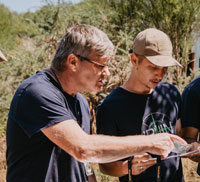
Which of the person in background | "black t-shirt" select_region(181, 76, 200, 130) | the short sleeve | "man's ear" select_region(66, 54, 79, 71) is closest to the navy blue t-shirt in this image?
"black t-shirt" select_region(181, 76, 200, 130)

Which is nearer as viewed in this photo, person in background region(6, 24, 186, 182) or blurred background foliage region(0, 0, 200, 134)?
person in background region(6, 24, 186, 182)

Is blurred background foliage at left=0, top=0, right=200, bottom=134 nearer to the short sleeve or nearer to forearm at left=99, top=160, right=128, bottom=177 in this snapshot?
forearm at left=99, top=160, right=128, bottom=177

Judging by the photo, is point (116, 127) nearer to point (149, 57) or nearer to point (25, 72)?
point (149, 57)

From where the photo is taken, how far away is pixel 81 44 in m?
1.74

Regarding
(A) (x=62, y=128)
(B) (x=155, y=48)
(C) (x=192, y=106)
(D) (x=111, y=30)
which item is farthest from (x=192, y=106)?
(D) (x=111, y=30)

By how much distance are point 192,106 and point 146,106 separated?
382 millimetres

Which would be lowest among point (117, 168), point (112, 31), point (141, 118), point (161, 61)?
point (117, 168)

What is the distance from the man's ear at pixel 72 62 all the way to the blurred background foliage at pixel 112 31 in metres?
3.95

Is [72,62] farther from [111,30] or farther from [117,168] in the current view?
[111,30]

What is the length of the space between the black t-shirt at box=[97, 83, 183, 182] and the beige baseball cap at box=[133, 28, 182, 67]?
10.1 inches

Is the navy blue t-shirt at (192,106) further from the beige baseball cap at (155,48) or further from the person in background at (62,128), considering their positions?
the person in background at (62,128)

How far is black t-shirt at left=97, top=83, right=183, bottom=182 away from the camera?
2154 millimetres

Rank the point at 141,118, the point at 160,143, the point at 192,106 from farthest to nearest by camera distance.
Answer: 1. the point at 192,106
2. the point at 141,118
3. the point at 160,143

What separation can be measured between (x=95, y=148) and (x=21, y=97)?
0.47 meters
